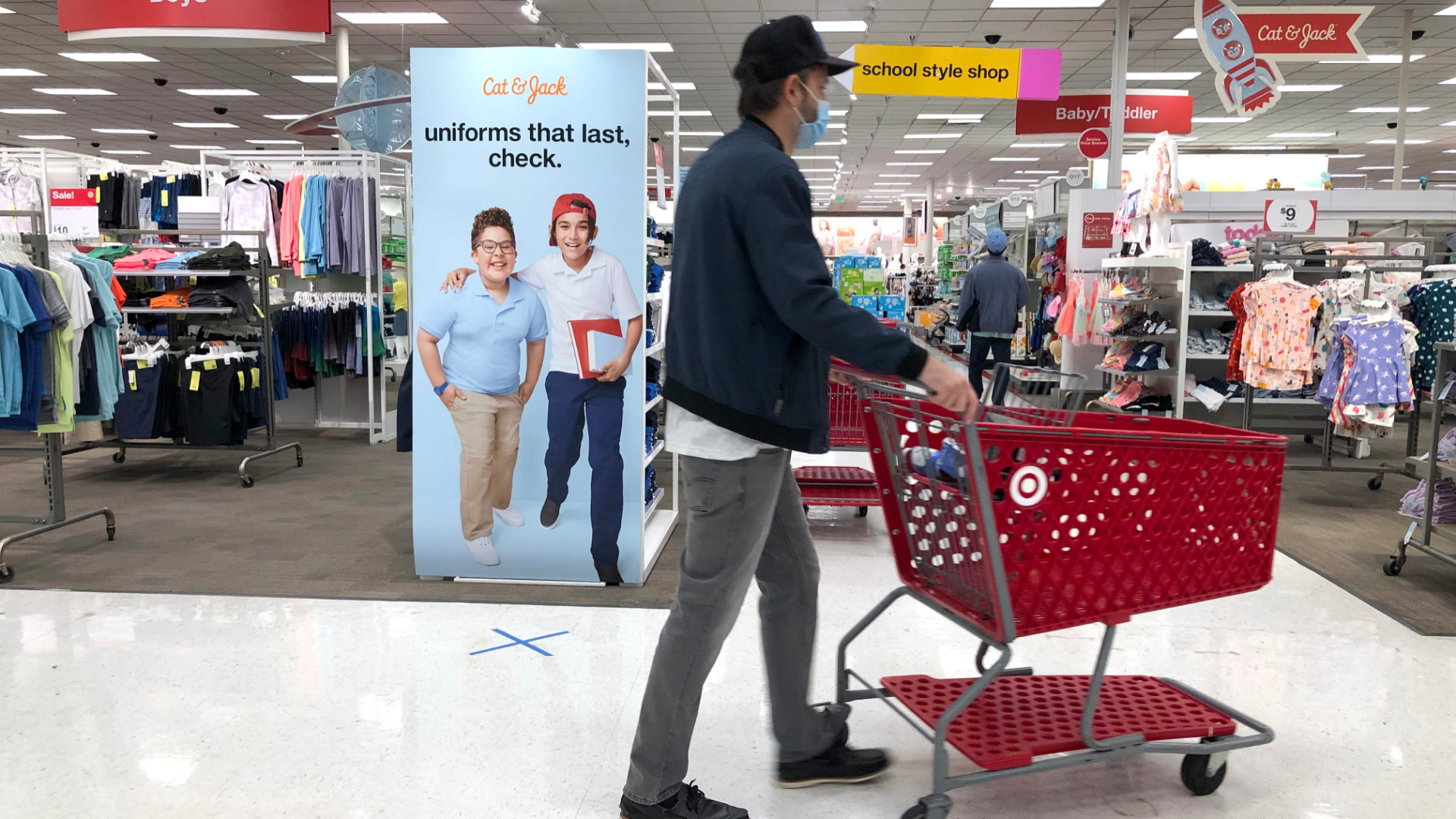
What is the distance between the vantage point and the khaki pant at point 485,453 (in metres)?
3.81

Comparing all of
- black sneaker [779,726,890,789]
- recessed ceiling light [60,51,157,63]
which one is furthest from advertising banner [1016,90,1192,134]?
recessed ceiling light [60,51,157,63]

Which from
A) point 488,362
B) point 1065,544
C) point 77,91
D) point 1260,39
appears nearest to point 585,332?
point 488,362

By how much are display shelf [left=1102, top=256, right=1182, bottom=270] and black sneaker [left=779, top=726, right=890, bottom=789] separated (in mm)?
5431

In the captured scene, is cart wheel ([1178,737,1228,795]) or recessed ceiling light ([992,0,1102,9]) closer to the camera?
cart wheel ([1178,737,1228,795])

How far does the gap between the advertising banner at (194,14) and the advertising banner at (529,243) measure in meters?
2.39

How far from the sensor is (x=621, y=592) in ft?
12.8

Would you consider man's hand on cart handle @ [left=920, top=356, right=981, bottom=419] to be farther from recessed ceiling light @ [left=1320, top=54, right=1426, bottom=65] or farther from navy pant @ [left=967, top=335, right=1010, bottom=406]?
recessed ceiling light @ [left=1320, top=54, right=1426, bottom=65]

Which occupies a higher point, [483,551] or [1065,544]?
[1065,544]

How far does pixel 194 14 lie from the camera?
214 inches

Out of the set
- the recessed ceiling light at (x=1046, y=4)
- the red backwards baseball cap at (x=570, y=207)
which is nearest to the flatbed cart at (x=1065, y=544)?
the red backwards baseball cap at (x=570, y=207)

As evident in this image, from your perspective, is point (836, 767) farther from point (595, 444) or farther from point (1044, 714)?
point (595, 444)

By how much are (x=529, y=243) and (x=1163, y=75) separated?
1294 centimetres

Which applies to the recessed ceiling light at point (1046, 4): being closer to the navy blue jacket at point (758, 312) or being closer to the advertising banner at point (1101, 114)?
the advertising banner at point (1101, 114)

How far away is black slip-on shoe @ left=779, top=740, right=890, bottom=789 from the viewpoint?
7.67 feet
